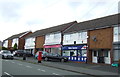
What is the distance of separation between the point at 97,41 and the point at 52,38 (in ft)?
44.0

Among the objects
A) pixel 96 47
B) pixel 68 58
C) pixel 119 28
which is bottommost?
pixel 68 58

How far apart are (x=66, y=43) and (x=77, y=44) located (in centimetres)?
320

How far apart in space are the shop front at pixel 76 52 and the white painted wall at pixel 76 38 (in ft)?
2.87

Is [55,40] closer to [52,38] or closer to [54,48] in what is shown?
[52,38]

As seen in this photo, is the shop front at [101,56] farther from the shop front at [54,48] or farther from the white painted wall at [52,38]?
the white painted wall at [52,38]

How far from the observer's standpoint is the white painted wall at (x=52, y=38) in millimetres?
34741

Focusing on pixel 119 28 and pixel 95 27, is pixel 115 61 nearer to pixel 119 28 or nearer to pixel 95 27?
pixel 119 28

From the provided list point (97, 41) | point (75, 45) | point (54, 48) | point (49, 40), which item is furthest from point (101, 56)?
point (49, 40)

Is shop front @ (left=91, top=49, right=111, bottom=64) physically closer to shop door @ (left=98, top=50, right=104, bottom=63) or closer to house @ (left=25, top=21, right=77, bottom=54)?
shop door @ (left=98, top=50, right=104, bottom=63)

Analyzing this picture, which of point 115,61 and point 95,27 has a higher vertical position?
point 95,27

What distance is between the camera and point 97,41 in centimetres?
2508

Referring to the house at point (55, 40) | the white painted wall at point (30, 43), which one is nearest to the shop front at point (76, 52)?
the house at point (55, 40)

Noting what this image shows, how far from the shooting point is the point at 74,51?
29.9m

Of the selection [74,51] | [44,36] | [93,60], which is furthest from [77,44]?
[44,36]
